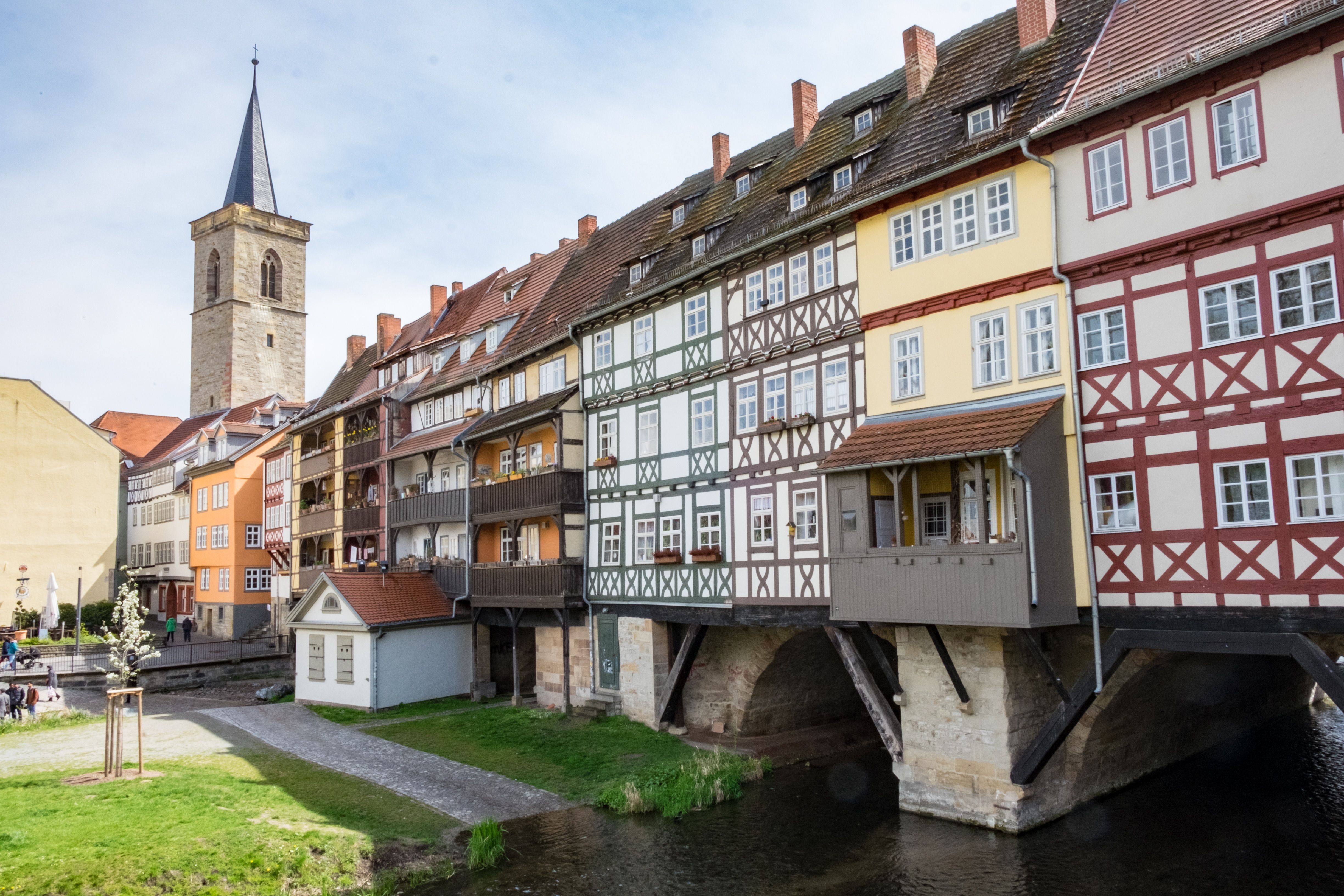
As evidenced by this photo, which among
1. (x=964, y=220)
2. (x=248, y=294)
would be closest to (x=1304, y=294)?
(x=964, y=220)

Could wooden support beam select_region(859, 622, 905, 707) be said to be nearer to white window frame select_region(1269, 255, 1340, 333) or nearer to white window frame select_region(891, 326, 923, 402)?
white window frame select_region(891, 326, 923, 402)

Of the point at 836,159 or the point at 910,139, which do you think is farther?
the point at 836,159

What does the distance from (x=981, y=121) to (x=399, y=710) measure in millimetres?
21824

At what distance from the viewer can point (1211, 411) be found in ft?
43.5

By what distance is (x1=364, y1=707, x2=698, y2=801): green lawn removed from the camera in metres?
20.4

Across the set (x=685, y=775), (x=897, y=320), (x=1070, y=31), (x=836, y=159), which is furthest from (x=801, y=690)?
(x=1070, y=31)

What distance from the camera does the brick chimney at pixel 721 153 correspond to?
89.6 ft

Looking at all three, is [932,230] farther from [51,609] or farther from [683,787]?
[51,609]

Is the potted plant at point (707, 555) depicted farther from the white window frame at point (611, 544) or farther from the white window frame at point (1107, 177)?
the white window frame at point (1107, 177)

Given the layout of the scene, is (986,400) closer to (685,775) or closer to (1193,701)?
(1193,701)

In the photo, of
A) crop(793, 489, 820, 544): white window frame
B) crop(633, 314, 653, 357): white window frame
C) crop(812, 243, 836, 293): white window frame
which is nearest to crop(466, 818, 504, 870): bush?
crop(793, 489, 820, 544): white window frame

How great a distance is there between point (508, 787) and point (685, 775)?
142 inches

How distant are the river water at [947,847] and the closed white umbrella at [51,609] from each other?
30360mm

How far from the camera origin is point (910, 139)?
1927 cm
